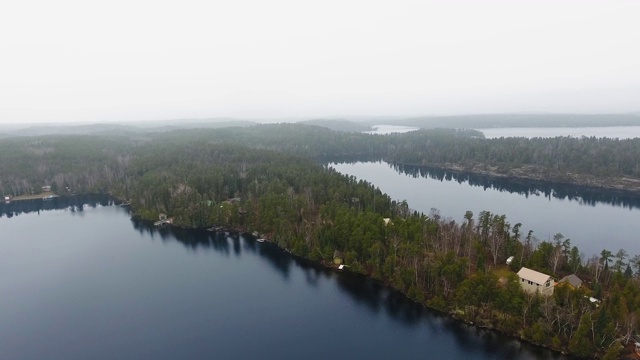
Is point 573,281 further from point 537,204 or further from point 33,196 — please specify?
point 33,196

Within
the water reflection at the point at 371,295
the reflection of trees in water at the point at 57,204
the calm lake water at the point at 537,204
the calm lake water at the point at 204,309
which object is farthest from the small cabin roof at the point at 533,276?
the reflection of trees in water at the point at 57,204

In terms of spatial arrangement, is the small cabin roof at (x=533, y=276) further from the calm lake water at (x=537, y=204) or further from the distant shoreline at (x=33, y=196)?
the distant shoreline at (x=33, y=196)

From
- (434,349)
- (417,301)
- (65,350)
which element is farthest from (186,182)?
(434,349)

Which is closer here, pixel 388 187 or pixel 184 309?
pixel 184 309

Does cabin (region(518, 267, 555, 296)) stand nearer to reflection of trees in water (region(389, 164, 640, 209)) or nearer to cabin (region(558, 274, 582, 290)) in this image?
cabin (region(558, 274, 582, 290))

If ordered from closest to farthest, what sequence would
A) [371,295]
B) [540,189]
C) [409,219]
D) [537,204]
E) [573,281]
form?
1. [573,281]
2. [371,295]
3. [409,219]
4. [537,204]
5. [540,189]

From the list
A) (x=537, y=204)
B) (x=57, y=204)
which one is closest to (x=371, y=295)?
(x=537, y=204)

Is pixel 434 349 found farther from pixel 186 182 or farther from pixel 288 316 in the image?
pixel 186 182
